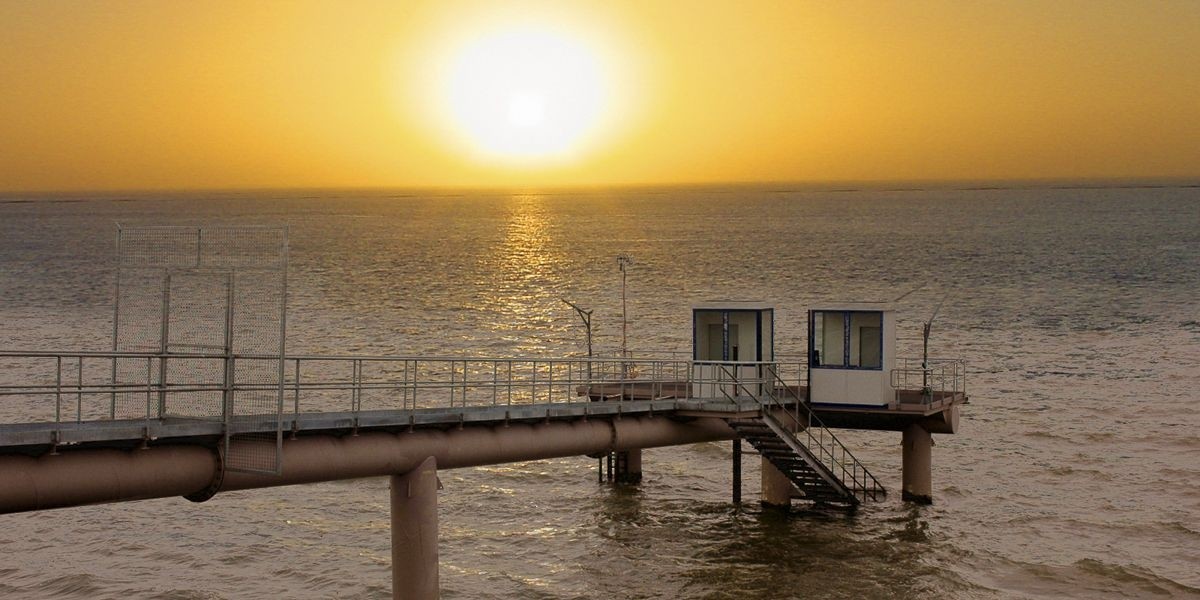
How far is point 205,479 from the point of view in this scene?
25109mm

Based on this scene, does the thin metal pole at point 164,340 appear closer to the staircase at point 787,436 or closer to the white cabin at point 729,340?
the staircase at point 787,436

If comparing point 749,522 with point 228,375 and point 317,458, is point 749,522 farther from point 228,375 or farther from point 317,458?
point 228,375

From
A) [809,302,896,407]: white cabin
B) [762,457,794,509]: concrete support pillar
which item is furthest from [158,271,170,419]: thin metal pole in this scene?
[762,457,794,509]: concrete support pillar

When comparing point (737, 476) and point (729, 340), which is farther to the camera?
point (737, 476)

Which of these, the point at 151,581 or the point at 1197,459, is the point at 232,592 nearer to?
the point at 151,581

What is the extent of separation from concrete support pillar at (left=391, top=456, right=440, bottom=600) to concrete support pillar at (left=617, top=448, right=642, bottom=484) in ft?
55.1

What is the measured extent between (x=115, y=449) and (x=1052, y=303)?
99.1 metres

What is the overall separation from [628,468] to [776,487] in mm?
6162

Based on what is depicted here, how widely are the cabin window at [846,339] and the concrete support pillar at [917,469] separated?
378 centimetres

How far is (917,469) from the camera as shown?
138 feet

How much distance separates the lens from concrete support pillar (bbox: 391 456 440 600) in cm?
2889

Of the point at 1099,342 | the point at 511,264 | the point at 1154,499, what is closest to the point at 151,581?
the point at 1154,499

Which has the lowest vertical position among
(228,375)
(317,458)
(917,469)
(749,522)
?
(749,522)

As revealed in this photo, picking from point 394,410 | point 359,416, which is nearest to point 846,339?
point 394,410
